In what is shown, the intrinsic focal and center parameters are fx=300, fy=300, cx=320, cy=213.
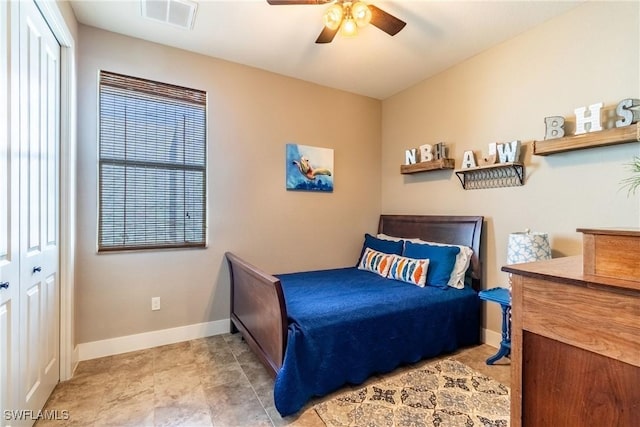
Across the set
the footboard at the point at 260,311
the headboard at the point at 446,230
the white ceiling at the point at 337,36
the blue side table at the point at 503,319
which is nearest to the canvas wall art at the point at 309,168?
the white ceiling at the point at 337,36

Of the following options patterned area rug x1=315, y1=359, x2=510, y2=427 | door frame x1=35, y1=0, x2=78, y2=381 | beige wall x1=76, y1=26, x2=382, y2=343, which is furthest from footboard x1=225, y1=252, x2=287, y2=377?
door frame x1=35, y1=0, x2=78, y2=381

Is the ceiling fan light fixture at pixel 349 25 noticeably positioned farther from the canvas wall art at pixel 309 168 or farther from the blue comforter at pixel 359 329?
the blue comforter at pixel 359 329

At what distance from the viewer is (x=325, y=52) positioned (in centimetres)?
285

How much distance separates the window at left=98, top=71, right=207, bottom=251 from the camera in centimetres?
256

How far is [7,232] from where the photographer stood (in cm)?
140

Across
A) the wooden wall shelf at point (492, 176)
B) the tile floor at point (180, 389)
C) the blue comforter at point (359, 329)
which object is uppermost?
the wooden wall shelf at point (492, 176)

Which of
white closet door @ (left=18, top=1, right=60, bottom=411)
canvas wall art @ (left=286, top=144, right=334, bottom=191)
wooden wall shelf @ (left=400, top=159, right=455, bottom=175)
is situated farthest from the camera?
canvas wall art @ (left=286, top=144, right=334, bottom=191)

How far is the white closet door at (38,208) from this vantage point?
1.57m

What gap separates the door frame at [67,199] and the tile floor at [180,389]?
11.8 inches

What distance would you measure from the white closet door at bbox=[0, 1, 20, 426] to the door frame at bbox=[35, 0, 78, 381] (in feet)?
2.38

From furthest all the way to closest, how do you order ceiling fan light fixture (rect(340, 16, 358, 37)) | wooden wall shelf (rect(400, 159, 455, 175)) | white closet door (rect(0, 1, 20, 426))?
wooden wall shelf (rect(400, 159, 455, 175)) → ceiling fan light fixture (rect(340, 16, 358, 37)) → white closet door (rect(0, 1, 20, 426))

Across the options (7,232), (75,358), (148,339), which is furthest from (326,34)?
(75,358)

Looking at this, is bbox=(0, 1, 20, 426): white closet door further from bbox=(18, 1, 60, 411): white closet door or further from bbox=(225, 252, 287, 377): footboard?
bbox=(225, 252, 287, 377): footboard

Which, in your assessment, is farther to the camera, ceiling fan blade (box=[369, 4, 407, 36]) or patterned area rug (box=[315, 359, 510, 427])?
ceiling fan blade (box=[369, 4, 407, 36])
